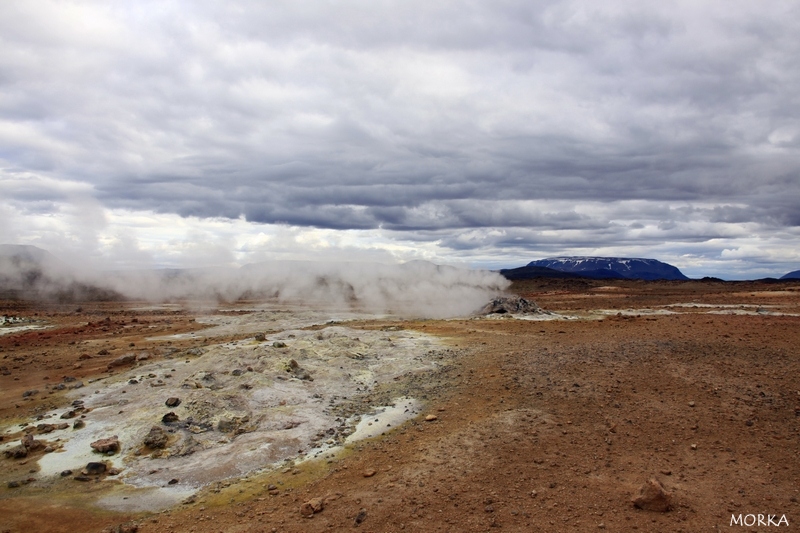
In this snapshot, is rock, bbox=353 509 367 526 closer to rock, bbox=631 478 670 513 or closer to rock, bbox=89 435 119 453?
rock, bbox=631 478 670 513

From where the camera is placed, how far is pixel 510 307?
116 ft

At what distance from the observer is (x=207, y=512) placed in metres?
8.50

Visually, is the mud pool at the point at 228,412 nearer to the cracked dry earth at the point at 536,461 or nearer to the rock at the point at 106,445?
the rock at the point at 106,445

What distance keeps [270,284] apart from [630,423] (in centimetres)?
6757

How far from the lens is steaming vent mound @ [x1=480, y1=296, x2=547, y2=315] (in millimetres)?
34969

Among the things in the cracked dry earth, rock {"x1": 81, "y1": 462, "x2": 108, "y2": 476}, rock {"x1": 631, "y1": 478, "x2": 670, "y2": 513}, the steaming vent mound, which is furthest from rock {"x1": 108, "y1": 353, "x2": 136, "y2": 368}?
the steaming vent mound

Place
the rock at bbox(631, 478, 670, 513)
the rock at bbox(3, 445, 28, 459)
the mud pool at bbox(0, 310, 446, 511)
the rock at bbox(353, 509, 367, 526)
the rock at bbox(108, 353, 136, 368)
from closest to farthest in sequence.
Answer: the rock at bbox(631, 478, 670, 513)
the rock at bbox(353, 509, 367, 526)
the mud pool at bbox(0, 310, 446, 511)
the rock at bbox(3, 445, 28, 459)
the rock at bbox(108, 353, 136, 368)

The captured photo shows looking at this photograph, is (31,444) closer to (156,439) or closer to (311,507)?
(156,439)

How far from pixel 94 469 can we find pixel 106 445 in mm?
1100

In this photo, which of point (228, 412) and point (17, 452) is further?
point (228, 412)

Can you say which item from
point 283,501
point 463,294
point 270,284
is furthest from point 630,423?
point 270,284

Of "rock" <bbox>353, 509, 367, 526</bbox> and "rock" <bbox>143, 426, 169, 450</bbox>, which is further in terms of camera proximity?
"rock" <bbox>143, 426, 169, 450</bbox>

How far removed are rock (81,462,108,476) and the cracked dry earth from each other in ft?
1.19

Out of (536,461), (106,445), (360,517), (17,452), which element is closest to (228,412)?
(106,445)
